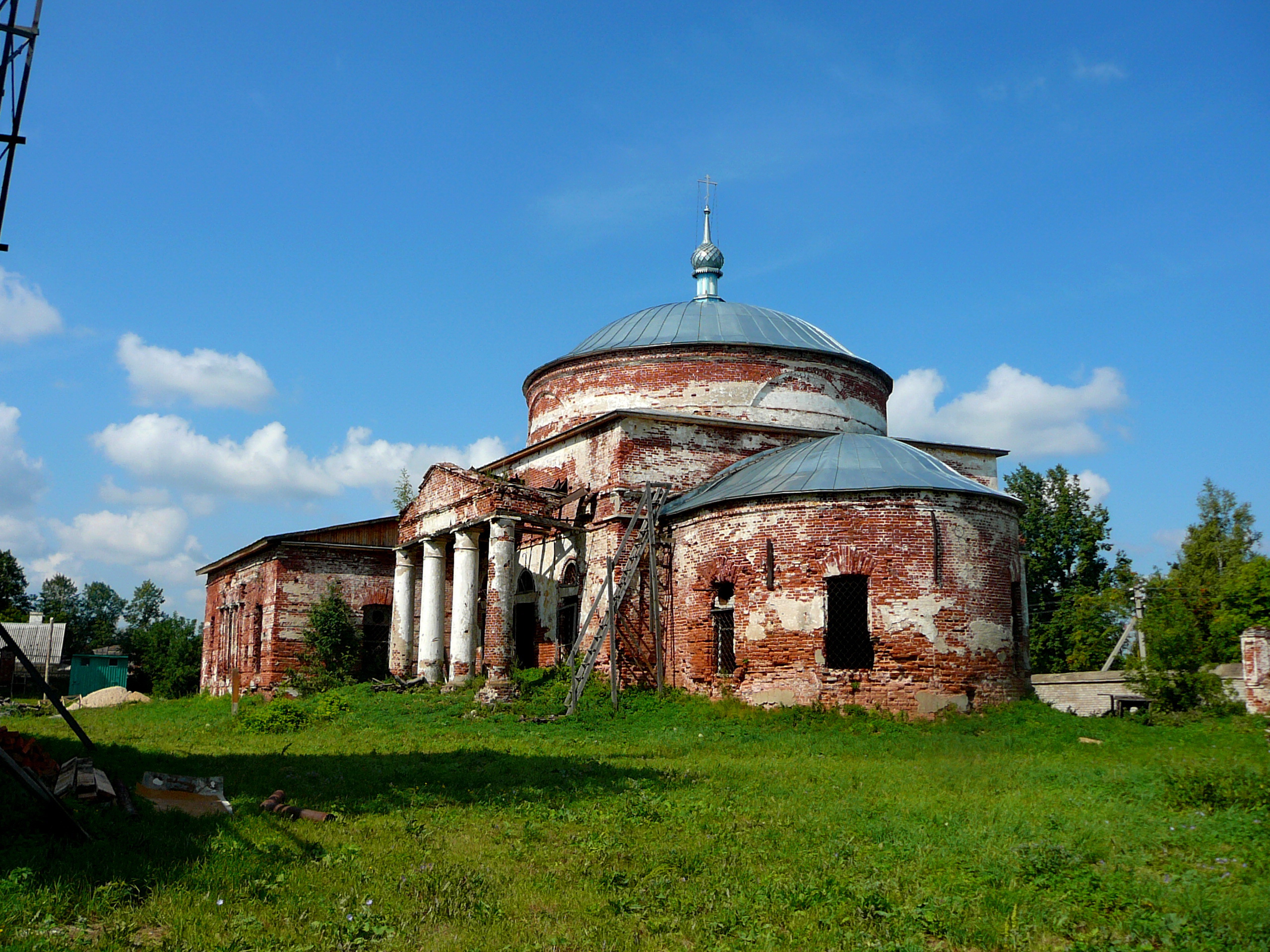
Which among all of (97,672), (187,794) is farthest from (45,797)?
(97,672)

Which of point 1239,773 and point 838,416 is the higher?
point 838,416

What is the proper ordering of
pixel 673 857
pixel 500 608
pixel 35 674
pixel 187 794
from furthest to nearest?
pixel 500 608 < pixel 187 794 < pixel 35 674 < pixel 673 857

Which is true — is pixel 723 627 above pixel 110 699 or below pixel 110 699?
above

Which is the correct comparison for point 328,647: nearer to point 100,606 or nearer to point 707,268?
point 707,268

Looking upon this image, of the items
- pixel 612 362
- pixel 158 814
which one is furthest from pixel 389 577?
pixel 158 814

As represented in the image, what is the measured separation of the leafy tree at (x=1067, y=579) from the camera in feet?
108

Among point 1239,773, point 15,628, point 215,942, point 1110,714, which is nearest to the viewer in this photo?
point 215,942

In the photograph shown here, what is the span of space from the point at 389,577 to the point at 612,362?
356 inches

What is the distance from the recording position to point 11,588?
59094mm

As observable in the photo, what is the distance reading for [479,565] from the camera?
76.0 ft

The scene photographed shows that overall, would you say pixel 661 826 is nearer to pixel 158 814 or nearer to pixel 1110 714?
pixel 158 814

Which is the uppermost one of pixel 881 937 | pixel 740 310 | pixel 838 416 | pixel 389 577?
pixel 740 310

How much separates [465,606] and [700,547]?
5.68 meters

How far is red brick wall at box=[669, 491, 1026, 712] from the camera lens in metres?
16.3
